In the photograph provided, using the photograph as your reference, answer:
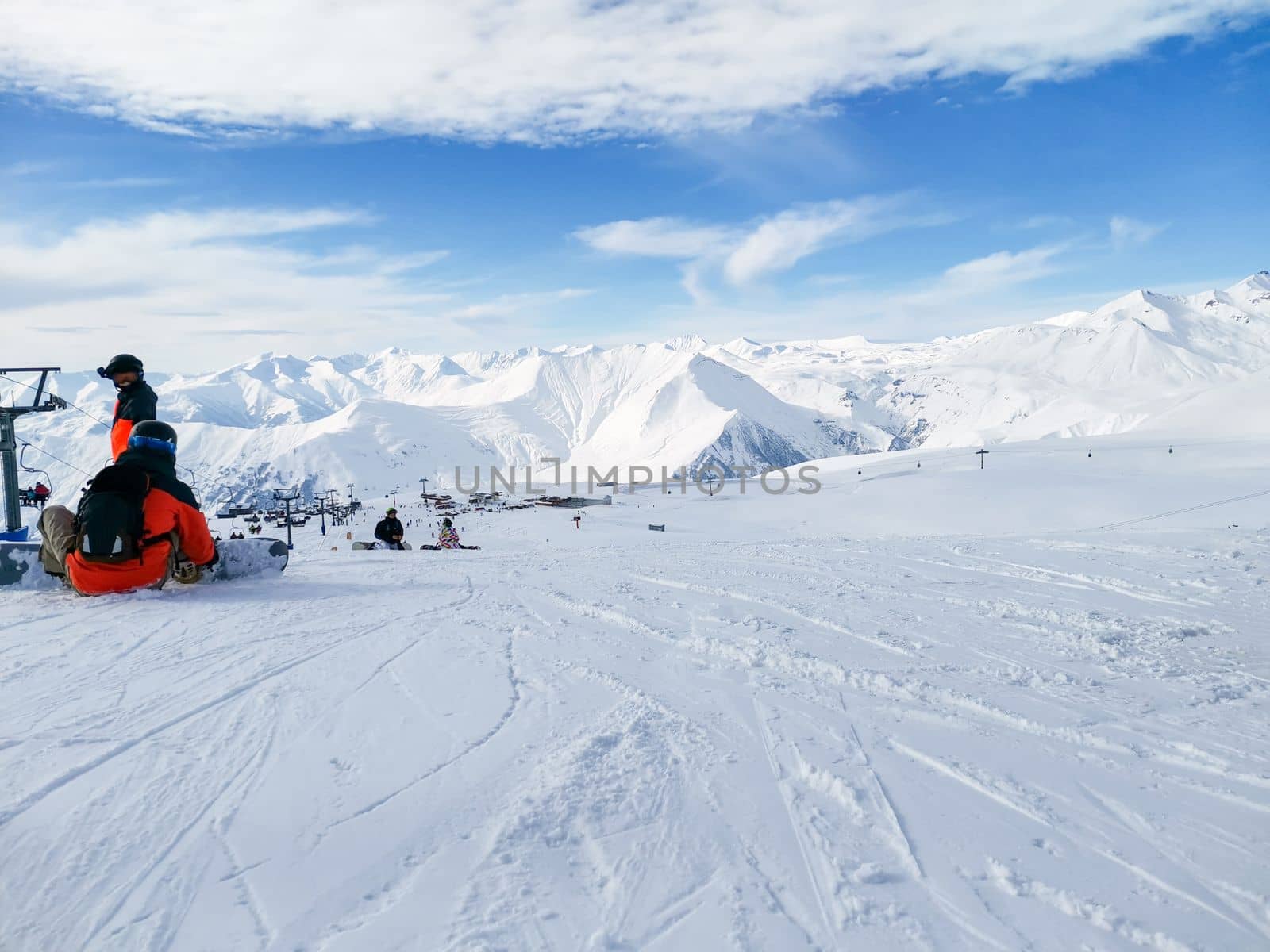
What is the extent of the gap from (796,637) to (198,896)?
14.4 feet

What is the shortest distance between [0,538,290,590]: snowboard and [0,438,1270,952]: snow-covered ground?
87cm

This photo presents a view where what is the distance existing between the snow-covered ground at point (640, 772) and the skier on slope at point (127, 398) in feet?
6.82

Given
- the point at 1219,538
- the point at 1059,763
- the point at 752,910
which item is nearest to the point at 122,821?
the point at 752,910

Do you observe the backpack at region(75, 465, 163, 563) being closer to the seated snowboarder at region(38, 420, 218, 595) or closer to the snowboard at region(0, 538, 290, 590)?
the seated snowboarder at region(38, 420, 218, 595)

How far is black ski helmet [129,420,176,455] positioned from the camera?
7.62 m

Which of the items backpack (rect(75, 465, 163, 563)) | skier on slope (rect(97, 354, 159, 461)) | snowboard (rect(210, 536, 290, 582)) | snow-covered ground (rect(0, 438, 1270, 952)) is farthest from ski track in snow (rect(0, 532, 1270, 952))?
skier on slope (rect(97, 354, 159, 461))

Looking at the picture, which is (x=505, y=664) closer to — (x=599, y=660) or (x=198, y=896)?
(x=599, y=660)

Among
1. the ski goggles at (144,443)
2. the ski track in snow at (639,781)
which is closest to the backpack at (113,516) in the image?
the ski goggles at (144,443)

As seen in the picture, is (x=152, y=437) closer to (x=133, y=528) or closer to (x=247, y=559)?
(x=133, y=528)

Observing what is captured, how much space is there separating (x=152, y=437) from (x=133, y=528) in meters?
1.06

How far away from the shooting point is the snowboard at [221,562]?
778cm

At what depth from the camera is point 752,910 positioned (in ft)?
8.13

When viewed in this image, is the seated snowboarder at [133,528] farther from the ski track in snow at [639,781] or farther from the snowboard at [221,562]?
the ski track in snow at [639,781]

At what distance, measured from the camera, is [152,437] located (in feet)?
25.2
